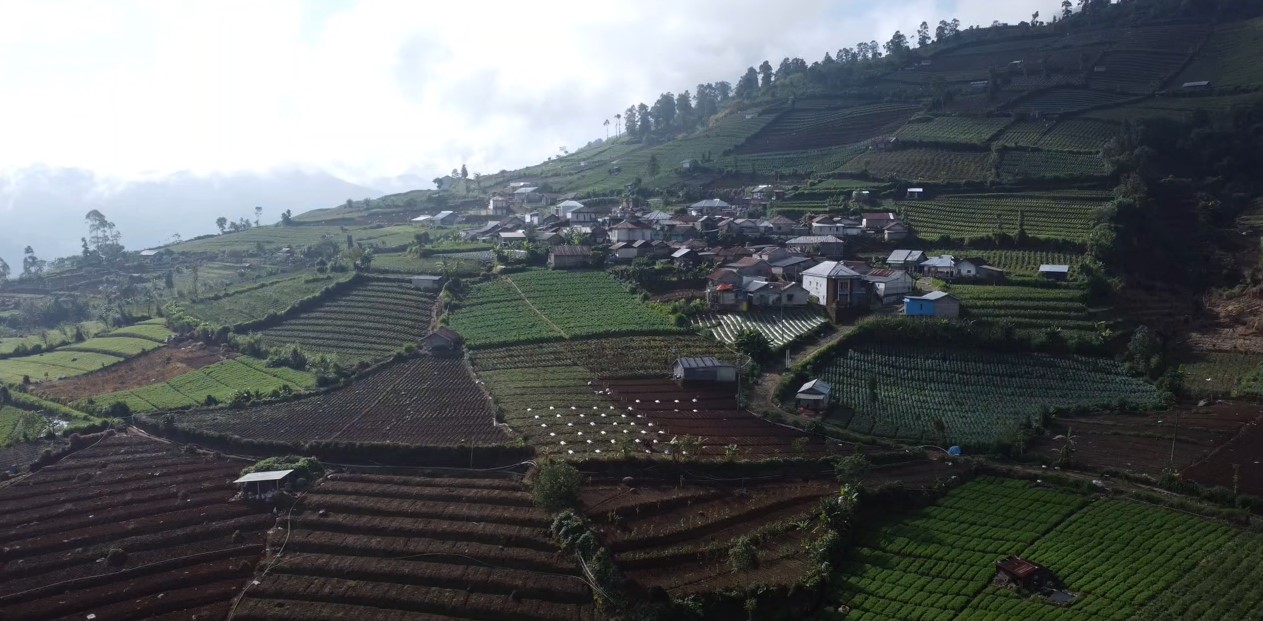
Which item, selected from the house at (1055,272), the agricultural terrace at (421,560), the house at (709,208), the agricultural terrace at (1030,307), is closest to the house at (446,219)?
the house at (709,208)

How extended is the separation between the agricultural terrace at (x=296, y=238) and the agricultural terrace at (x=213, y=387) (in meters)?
31.4

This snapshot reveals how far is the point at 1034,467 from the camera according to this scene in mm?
30750

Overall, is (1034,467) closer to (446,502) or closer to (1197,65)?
(446,502)

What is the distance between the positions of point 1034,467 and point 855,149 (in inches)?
2326

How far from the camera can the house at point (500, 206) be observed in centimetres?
9087

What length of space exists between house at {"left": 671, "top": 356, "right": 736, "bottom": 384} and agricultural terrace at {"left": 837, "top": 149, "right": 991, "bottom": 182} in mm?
40267

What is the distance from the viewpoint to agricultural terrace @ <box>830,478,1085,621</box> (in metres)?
23.0

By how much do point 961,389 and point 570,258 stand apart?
30.3 metres

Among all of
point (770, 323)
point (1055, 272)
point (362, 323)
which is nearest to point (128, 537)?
point (362, 323)

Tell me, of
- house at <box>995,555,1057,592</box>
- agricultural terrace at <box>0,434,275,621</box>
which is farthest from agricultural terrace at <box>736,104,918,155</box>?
agricultural terrace at <box>0,434,275,621</box>

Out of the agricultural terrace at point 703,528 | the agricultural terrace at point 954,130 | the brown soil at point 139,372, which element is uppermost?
the agricultural terrace at point 954,130

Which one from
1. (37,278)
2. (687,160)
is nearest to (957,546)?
(687,160)

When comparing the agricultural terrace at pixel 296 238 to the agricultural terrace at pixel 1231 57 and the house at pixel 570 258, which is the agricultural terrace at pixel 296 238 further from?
the agricultural terrace at pixel 1231 57

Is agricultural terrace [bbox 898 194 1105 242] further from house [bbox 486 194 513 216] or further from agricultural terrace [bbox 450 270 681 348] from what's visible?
house [bbox 486 194 513 216]
